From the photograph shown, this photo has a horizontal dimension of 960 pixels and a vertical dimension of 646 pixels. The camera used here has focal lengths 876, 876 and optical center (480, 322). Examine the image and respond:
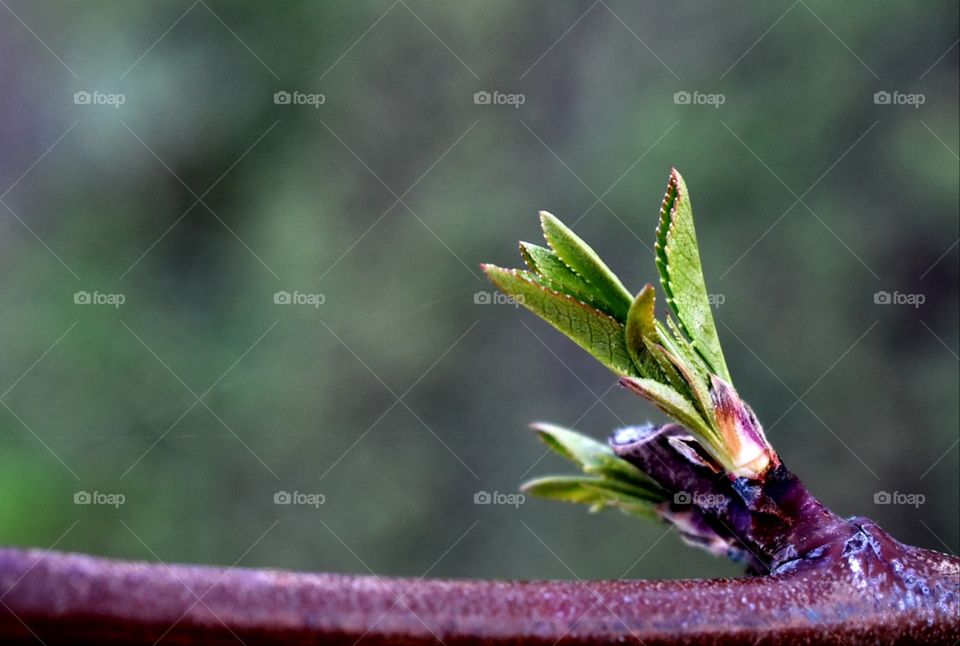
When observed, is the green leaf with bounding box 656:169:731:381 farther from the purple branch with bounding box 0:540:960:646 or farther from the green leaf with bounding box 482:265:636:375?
the purple branch with bounding box 0:540:960:646

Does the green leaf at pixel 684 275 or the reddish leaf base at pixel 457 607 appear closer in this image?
the reddish leaf base at pixel 457 607

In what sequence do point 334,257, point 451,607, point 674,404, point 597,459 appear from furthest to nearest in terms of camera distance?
1. point 334,257
2. point 597,459
3. point 674,404
4. point 451,607

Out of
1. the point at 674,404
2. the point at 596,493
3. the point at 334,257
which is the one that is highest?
the point at 674,404

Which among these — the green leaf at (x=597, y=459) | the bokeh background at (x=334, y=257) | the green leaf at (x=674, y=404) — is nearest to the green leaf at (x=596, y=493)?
the green leaf at (x=597, y=459)

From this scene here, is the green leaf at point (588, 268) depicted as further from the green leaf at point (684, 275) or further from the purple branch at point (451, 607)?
the purple branch at point (451, 607)

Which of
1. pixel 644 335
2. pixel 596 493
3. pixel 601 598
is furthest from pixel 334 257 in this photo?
pixel 601 598

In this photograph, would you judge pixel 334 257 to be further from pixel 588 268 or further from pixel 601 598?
pixel 601 598
